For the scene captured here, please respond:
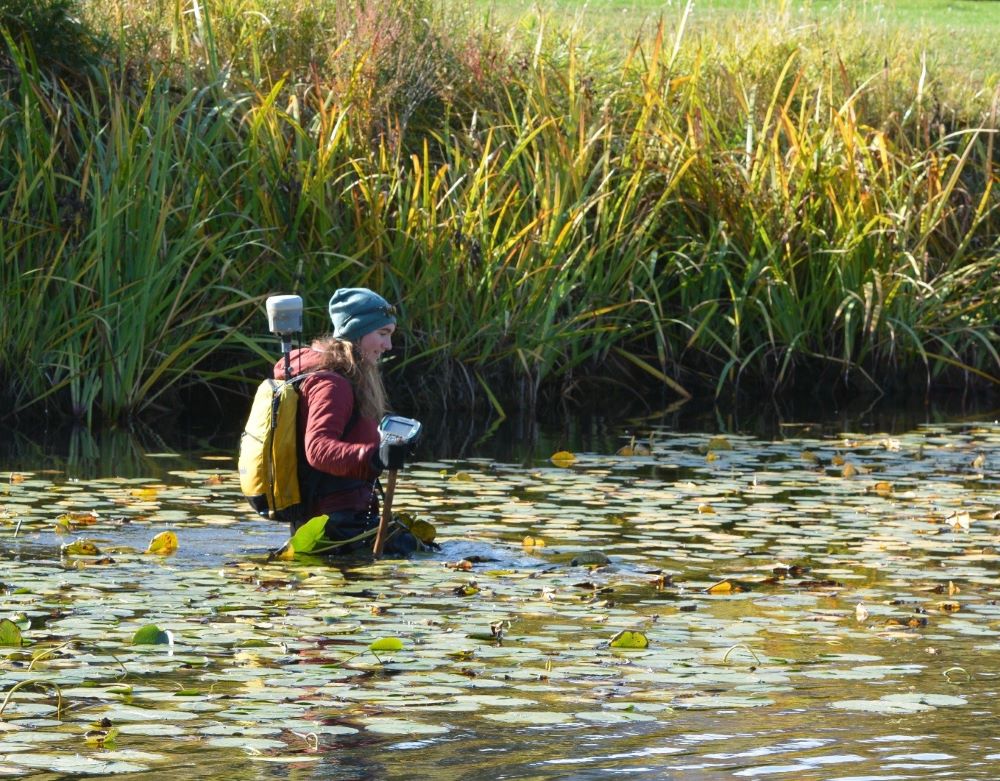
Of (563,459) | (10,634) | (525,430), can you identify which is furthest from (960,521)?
(10,634)

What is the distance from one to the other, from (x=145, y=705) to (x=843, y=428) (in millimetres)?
7107

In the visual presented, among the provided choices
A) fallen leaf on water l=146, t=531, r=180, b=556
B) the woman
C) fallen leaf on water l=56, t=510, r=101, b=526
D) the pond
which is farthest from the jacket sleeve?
fallen leaf on water l=56, t=510, r=101, b=526

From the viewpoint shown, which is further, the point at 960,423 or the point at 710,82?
the point at 710,82

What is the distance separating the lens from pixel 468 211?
36.3ft

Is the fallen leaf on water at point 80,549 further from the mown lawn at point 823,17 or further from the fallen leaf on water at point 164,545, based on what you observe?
the mown lawn at point 823,17

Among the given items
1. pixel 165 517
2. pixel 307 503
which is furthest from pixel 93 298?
pixel 307 503

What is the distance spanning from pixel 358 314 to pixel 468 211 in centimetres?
415

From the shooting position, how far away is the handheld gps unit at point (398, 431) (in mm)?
6500

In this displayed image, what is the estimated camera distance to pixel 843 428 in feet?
36.4

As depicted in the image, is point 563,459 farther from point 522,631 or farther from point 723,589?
point 522,631

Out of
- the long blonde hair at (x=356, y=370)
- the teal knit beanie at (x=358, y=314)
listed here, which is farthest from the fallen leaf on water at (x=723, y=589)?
the teal knit beanie at (x=358, y=314)

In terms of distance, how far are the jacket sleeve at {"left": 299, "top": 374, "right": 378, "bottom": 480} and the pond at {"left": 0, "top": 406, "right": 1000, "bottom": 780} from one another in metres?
0.36

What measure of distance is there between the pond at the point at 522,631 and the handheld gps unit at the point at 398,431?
476 millimetres

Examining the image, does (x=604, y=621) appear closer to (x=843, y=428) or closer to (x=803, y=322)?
(x=843, y=428)
